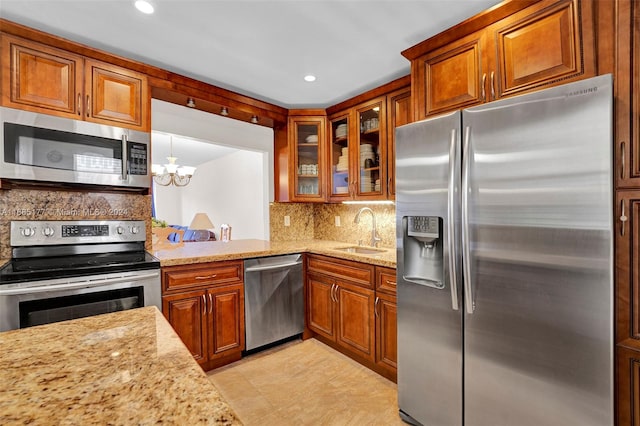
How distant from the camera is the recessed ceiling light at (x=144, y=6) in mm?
1684

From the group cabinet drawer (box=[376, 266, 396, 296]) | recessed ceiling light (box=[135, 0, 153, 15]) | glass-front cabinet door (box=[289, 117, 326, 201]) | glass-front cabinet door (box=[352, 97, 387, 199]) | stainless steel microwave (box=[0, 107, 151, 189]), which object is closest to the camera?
recessed ceiling light (box=[135, 0, 153, 15])

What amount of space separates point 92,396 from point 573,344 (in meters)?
1.65

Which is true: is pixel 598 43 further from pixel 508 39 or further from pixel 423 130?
pixel 423 130

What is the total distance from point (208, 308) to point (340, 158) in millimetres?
1858

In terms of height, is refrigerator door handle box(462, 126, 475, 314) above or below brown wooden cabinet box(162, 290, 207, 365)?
above

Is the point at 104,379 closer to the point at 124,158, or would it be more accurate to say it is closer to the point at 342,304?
the point at 124,158

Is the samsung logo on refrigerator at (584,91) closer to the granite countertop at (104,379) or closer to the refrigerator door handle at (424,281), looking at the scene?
the refrigerator door handle at (424,281)

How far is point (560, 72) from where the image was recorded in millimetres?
1461

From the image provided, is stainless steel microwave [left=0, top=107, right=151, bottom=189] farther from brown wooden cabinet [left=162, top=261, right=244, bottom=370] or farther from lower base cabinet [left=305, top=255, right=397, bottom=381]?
lower base cabinet [left=305, top=255, right=397, bottom=381]

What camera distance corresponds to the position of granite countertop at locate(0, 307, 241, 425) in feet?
1.61

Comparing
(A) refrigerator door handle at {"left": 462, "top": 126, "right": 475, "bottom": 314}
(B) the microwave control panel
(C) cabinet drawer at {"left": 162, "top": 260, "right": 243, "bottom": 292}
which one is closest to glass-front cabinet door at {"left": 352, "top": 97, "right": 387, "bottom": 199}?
(A) refrigerator door handle at {"left": 462, "top": 126, "right": 475, "bottom": 314}

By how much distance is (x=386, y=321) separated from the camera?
2.26 meters

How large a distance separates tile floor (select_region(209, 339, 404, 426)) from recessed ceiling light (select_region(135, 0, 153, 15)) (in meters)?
2.28

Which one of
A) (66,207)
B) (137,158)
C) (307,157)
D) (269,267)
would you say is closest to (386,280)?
(269,267)
